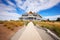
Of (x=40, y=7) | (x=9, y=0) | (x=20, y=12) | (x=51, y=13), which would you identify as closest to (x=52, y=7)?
(x=51, y=13)

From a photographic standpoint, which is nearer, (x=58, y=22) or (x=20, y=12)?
(x=58, y=22)

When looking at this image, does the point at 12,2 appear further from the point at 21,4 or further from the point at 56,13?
the point at 56,13

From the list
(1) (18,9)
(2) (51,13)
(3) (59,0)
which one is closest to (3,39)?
(1) (18,9)

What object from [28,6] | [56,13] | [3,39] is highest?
[28,6]

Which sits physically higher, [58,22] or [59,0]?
[59,0]

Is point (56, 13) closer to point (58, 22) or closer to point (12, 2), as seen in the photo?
point (58, 22)

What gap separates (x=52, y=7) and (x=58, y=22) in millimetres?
703

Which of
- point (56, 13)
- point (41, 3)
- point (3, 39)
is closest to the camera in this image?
point (3, 39)

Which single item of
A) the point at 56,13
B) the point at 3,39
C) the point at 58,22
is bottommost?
the point at 3,39

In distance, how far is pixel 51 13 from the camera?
174 inches

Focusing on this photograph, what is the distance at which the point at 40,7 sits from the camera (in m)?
4.77

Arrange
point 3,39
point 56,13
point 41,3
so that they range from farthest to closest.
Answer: point 41,3 < point 56,13 < point 3,39

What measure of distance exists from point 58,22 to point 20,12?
5.83ft

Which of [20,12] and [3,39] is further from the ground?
[20,12]
